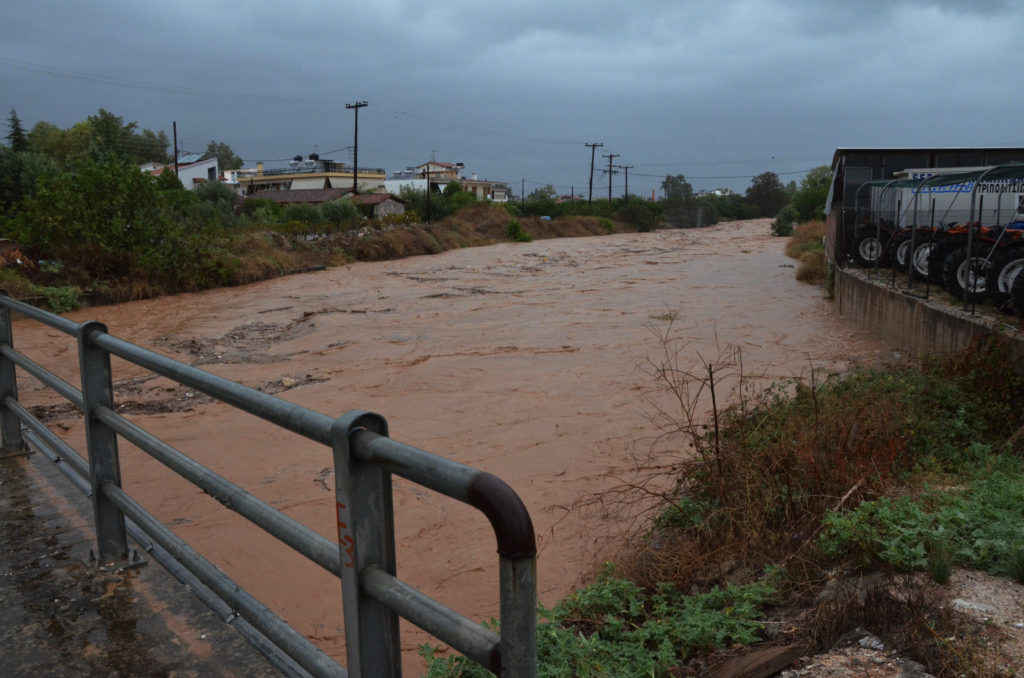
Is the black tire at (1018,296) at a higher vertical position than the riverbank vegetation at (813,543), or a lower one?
higher

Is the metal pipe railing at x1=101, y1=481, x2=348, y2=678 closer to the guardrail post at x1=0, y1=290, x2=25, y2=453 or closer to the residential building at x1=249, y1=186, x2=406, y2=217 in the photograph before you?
the guardrail post at x1=0, y1=290, x2=25, y2=453

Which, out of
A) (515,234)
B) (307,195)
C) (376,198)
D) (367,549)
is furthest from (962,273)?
(307,195)

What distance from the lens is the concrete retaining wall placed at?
9508 millimetres

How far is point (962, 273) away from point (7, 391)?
10680 mm

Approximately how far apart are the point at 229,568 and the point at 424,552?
1.34 m

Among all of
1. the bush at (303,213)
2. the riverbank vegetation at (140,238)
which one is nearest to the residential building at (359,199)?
the bush at (303,213)

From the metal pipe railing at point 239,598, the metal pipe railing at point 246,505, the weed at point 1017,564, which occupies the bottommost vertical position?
the weed at point 1017,564

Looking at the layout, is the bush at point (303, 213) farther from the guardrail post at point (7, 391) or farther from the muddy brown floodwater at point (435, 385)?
the guardrail post at point (7, 391)

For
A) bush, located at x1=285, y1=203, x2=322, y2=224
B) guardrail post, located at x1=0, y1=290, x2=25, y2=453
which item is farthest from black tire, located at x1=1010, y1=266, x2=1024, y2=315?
bush, located at x1=285, y1=203, x2=322, y2=224

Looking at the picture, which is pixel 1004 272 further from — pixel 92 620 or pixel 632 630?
pixel 92 620

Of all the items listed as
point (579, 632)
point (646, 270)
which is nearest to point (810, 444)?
point (579, 632)

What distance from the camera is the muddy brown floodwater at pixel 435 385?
20.8ft

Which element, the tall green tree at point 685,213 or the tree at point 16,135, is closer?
the tree at point 16,135

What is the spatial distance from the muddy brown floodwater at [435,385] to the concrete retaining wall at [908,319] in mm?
434
